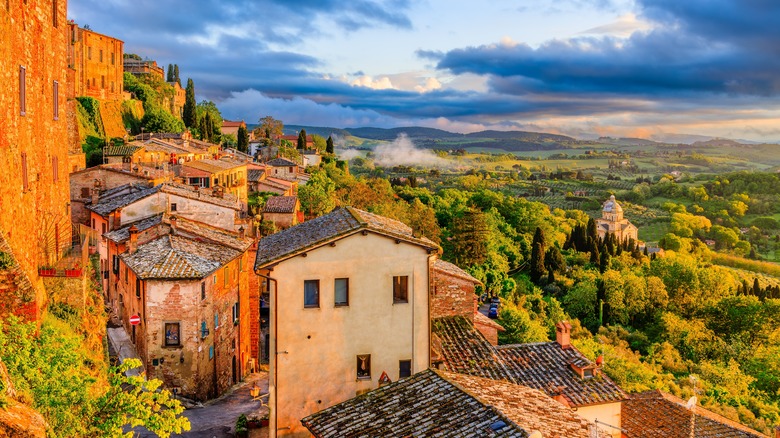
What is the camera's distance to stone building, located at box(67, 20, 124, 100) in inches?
2744

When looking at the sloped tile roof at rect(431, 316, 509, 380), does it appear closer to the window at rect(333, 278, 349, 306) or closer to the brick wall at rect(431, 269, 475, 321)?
the brick wall at rect(431, 269, 475, 321)

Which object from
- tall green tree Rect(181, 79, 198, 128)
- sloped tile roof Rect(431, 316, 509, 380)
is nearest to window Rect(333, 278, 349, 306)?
sloped tile roof Rect(431, 316, 509, 380)

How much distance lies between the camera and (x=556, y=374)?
70.8ft

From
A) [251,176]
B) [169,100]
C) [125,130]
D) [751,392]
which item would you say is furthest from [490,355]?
[169,100]

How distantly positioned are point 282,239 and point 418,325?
4.69 m

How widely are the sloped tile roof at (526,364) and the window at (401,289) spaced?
3.52 metres

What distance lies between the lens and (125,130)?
75062mm

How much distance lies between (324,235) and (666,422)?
1799cm

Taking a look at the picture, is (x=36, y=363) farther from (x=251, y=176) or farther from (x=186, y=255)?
(x=251, y=176)

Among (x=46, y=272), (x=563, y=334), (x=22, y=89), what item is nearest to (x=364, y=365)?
(x=46, y=272)

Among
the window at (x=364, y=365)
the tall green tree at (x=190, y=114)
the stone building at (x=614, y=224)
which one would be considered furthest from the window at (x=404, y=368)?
the stone building at (x=614, y=224)

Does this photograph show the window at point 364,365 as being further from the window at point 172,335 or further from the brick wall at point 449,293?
the window at point 172,335

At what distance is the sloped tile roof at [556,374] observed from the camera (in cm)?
2027

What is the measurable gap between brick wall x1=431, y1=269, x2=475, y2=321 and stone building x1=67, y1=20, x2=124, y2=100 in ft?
185
